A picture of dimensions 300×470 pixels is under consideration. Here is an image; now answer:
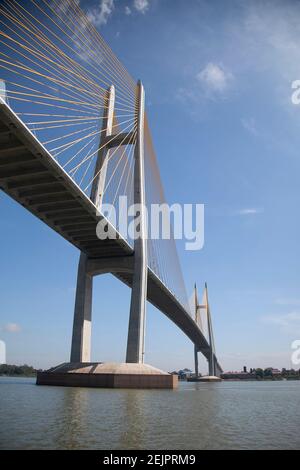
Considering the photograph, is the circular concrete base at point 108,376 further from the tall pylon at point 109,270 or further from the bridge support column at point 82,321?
the bridge support column at point 82,321

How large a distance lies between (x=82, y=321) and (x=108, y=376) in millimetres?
6595

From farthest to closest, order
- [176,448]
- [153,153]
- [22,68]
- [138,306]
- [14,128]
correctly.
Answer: [153,153] → [138,306] → [14,128] → [22,68] → [176,448]

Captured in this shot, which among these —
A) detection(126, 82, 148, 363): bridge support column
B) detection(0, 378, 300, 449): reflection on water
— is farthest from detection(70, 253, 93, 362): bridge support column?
detection(0, 378, 300, 449): reflection on water

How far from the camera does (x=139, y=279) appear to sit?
31547 millimetres

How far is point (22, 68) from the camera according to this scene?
704 inches

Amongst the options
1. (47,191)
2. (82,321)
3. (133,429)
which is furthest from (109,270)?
(133,429)

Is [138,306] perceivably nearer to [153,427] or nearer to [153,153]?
[153,153]

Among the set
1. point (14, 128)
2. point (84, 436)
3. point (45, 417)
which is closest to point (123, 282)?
point (14, 128)

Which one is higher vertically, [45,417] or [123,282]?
[123,282]

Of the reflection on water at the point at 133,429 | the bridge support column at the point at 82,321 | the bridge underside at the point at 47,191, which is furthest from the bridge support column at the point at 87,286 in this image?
the reflection on water at the point at 133,429

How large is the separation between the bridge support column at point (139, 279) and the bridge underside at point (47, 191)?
1358 millimetres

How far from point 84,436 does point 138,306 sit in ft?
72.1

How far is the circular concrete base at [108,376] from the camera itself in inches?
1062

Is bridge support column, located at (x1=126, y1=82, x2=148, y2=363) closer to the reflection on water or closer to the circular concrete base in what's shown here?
the circular concrete base
